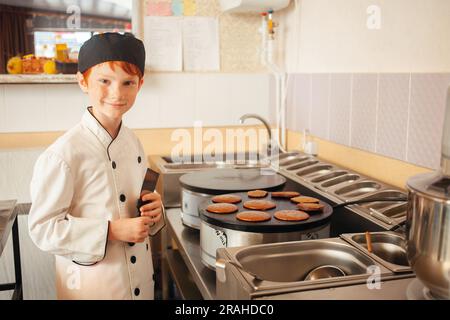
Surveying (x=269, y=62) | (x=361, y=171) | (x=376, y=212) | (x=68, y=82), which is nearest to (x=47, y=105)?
(x=68, y=82)

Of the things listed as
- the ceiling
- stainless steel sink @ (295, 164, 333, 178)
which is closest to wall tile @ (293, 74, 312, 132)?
stainless steel sink @ (295, 164, 333, 178)

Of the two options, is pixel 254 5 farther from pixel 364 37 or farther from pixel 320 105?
pixel 364 37

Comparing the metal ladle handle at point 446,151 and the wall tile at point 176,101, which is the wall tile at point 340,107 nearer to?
the wall tile at point 176,101

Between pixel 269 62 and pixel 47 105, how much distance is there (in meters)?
1.17

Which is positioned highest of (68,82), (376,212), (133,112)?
(68,82)

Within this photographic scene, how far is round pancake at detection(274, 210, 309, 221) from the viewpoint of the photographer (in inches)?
48.0

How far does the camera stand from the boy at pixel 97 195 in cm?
117

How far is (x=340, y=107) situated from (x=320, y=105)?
0.65 feet

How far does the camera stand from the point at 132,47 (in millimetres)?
1254

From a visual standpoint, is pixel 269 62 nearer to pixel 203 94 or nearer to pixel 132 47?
pixel 203 94

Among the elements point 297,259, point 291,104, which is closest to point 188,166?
point 291,104

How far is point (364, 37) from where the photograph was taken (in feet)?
5.92

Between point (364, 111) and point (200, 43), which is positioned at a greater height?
point (200, 43)

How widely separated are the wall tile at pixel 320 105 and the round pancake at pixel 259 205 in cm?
84
